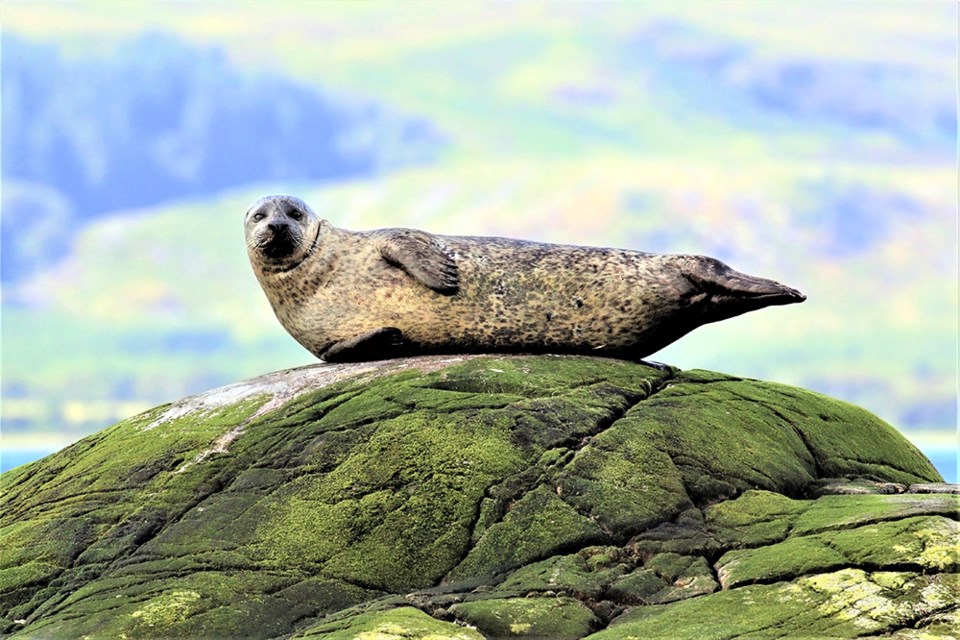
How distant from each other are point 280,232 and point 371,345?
5.60ft

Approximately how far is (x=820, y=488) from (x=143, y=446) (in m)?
7.03

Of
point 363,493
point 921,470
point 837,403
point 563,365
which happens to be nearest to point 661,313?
point 563,365

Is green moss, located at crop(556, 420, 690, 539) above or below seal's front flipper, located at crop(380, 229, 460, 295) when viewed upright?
below

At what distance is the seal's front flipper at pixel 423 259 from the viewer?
1527cm

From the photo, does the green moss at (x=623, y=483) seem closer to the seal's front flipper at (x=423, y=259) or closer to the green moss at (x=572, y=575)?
the green moss at (x=572, y=575)

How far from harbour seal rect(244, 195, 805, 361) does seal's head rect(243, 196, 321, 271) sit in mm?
14

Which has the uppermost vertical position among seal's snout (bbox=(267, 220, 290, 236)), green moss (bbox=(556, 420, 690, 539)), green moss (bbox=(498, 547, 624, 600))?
seal's snout (bbox=(267, 220, 290, 236))

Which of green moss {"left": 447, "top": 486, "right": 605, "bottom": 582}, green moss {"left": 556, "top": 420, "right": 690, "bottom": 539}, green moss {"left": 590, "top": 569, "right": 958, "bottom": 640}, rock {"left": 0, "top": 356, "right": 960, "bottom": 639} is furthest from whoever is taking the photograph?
green moss {"left": 556, "top": 420, "right": 690, "bottom": 539}

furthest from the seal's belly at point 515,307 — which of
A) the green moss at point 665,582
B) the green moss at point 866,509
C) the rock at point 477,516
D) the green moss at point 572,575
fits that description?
the green moss at point 665,582

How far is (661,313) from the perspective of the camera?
15.6 meters

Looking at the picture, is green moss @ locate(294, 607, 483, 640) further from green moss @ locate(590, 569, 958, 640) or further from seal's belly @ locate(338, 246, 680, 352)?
seal's belly @ locate(338, 246, 680, 352)

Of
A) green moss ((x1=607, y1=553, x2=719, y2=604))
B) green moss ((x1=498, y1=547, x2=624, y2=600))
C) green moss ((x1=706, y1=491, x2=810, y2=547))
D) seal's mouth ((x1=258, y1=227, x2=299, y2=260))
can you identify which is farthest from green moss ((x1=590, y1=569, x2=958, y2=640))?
seal's mouth ((x1=258, y1=227, x2=299, y2=260))

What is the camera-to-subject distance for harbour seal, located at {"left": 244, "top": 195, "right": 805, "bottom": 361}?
1538cm

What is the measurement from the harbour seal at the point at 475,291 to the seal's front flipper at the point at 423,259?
0.05ft
